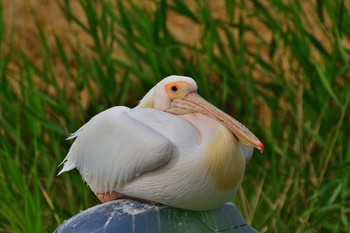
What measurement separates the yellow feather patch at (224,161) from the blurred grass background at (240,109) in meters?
0.83

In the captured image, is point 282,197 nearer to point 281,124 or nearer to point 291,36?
point 281,124

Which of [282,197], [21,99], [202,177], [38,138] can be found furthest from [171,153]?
[21,99]

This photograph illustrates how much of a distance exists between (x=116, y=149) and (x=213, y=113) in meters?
0.19

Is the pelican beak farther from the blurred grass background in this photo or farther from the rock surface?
the blurred grass background

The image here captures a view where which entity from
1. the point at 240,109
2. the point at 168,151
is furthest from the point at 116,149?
the point at 240,109

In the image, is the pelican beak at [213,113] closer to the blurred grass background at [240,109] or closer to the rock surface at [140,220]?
the rock surface at [140,220]

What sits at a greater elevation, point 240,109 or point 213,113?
point 213,113

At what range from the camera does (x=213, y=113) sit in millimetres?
1936

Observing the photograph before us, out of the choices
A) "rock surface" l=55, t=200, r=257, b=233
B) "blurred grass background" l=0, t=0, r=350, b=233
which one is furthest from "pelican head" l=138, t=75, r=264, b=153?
"blurred grass background" l=0, t=0, r=350, b=233

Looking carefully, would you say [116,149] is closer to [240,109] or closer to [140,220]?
[140,220]

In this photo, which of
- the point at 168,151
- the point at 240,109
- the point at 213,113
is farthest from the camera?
the point at 240,109

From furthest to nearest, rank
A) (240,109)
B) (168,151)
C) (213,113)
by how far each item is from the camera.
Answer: (240,109) → (213,113) → (168,151)

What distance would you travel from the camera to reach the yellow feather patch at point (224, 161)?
1.83 metres

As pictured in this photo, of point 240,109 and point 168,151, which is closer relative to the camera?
point 168,151
